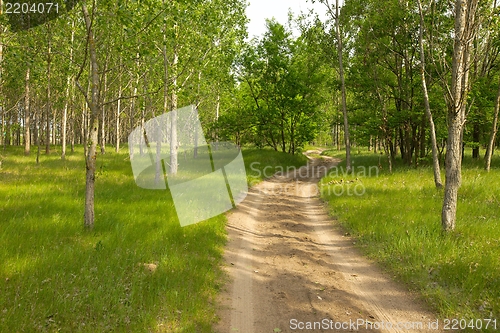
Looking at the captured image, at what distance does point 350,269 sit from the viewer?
6891 millimetres

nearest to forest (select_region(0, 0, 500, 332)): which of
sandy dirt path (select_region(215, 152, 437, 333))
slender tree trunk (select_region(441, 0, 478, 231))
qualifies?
slender tree trunk (select_region(441, 0, 478, 231))

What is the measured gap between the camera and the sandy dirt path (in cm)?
484

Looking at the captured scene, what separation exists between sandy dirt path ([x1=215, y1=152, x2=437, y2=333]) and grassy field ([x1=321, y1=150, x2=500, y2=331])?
1.54 feet

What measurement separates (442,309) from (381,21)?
18455 millimetres

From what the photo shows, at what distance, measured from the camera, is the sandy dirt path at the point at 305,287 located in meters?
4.84

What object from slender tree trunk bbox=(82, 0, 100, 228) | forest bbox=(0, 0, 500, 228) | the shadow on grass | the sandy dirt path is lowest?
the sandy dirt path

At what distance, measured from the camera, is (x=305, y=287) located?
19.7ft

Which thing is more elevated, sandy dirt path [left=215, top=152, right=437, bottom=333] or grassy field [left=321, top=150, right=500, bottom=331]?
grassy field [left=321, top=150, right=500, bottom=331]

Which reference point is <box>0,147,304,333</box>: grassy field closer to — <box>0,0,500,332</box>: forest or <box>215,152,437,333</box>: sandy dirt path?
<box>0,0,500,332</box>: forest

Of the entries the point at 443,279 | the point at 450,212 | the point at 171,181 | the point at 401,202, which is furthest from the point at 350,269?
the point at 171,181

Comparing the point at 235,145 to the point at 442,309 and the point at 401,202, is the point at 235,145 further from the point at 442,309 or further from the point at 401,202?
the point at 442,309

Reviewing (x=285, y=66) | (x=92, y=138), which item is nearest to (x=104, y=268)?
(x=92, y=138)

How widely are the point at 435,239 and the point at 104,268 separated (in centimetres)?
749

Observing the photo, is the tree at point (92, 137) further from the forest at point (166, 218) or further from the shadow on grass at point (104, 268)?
the shadow on grass at point (104, 268)
